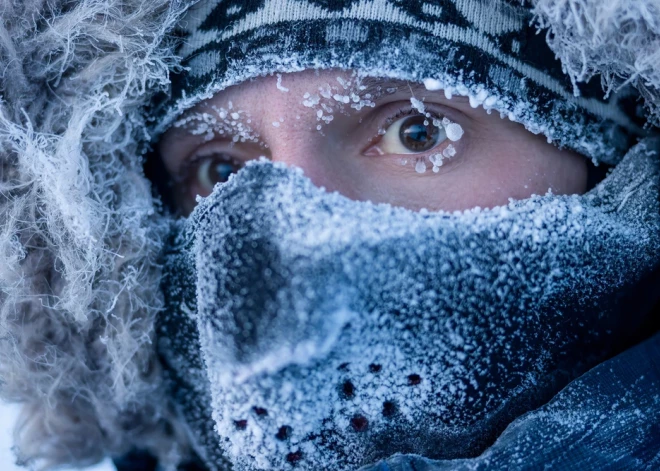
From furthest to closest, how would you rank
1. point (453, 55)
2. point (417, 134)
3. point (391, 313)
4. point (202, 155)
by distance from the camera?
1. point (202, 155)
2. point (417, 134)
3. point (453, 55)
4. point (391, 313)

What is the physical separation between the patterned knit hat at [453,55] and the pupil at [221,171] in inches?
10.2

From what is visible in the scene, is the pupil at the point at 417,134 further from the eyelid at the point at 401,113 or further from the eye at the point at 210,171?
the eye at the point at 210,171

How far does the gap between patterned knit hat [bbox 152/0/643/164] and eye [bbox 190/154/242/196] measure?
0.25 m

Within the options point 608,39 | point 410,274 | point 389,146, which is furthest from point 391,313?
point 608,39

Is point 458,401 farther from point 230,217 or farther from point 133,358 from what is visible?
point 133,358

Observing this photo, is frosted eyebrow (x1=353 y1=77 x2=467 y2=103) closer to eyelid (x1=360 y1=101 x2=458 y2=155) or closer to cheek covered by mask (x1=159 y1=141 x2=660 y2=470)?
eyelid (x1=360 y1=101 x2=458 y2=155)

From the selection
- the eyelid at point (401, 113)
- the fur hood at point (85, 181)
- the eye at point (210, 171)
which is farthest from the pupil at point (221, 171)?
the eyelid at point (401, 113)

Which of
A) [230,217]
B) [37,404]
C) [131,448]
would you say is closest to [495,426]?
[230,217]

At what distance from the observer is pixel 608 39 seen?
41.7 inches

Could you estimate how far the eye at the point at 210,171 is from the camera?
4.72ft

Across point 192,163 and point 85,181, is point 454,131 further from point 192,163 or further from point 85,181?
point 85,181

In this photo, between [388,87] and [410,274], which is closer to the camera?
[410,274]

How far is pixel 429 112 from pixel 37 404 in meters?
1.07

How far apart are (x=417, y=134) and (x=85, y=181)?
648 millimetres
